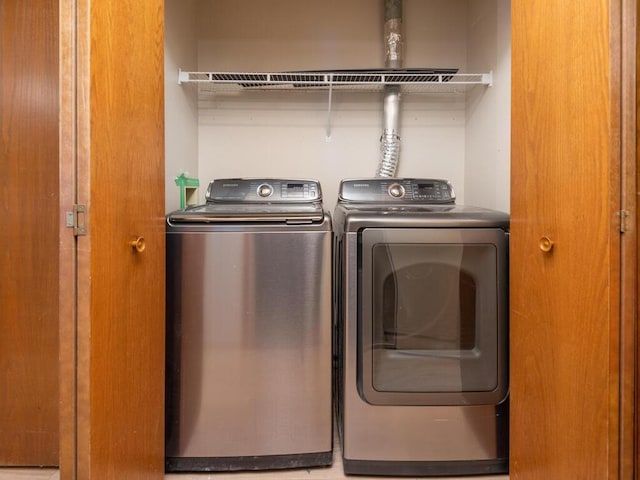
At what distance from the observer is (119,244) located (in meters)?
1.03

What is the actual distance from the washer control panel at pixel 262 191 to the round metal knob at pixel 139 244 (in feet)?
2.65

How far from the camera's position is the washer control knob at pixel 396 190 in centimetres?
198

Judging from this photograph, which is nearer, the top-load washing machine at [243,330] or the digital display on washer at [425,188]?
the top-load washing machine at [243,330]

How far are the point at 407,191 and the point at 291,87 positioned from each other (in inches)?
35.7

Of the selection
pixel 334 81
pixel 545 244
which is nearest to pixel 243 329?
pixel 545 244

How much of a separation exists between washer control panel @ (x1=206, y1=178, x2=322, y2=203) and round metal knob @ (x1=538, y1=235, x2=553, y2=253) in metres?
1.11

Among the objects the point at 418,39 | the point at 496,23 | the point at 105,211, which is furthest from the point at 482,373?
the point at 418,39

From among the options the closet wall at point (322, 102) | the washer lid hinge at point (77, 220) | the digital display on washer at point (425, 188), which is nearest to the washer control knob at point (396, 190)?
the digital display on washer at point (425, 188)

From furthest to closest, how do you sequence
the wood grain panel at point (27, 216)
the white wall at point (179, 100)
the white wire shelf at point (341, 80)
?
the white wire shelf at point (341, 80)
the white wall at point (179, 100)
the wood grain panel at point (27, 216)

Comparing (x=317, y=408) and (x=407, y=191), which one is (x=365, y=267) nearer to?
(x=317, y=408)

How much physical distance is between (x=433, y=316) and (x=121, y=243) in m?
1.10

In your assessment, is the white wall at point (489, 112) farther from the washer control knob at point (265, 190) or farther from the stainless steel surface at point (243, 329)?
the washer control knob at point (265, 190)

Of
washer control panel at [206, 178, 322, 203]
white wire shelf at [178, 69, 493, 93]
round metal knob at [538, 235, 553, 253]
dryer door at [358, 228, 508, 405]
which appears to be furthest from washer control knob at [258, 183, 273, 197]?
round metal knob at [538, 235, 553, 253]

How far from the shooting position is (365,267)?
1.39 metres
